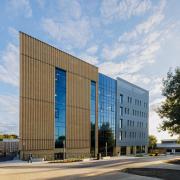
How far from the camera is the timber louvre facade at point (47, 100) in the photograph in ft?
174

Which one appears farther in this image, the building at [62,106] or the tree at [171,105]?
the building at [62,106]

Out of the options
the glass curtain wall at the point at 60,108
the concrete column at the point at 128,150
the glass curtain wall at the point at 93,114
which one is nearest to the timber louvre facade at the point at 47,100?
the glass curtain wall at the point at 60,108

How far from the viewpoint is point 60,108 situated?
61.6 metres

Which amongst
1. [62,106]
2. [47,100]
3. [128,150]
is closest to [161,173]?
[47,100]

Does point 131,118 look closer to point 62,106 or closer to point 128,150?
point 128,150

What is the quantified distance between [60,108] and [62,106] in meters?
0.75

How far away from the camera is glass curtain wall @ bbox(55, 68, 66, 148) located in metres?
60.5

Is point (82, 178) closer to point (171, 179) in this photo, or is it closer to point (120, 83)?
point (171, 179)

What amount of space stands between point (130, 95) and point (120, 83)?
26.0 feet

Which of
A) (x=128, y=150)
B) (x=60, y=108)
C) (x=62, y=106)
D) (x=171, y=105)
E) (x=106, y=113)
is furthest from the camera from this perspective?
(x=128, y=150)

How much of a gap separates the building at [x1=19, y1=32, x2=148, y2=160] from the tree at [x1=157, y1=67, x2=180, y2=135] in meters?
20.3

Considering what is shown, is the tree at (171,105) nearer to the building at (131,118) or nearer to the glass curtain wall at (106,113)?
the glass curtain wall at (106,113)

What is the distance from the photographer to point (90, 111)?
72250 millimetres

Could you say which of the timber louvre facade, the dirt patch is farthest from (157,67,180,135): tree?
the timber louvre facade
